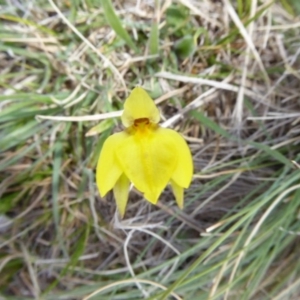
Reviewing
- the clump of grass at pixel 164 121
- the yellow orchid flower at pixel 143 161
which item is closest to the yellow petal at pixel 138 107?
the yellow orchid flower at pixel 143 161

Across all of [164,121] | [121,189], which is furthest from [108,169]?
[164,121]

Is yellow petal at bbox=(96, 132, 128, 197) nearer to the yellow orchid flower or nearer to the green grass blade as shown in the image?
the yellow orchid flower

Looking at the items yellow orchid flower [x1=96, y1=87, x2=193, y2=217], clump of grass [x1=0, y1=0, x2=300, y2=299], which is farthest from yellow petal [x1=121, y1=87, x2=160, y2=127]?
clump of grass [x1=0, y1=0, x2=300, y2=299]

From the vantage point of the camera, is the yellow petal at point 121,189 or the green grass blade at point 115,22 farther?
the green grass blade at point 115,22

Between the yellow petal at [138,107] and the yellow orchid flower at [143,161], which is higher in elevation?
the yellow petal at [138,107]

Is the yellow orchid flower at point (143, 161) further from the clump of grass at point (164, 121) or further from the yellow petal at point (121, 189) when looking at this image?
the clump of grass at point (164, 121)

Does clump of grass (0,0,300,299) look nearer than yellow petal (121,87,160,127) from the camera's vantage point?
No

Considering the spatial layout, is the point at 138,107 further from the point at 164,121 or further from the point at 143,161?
the point at 164,121
